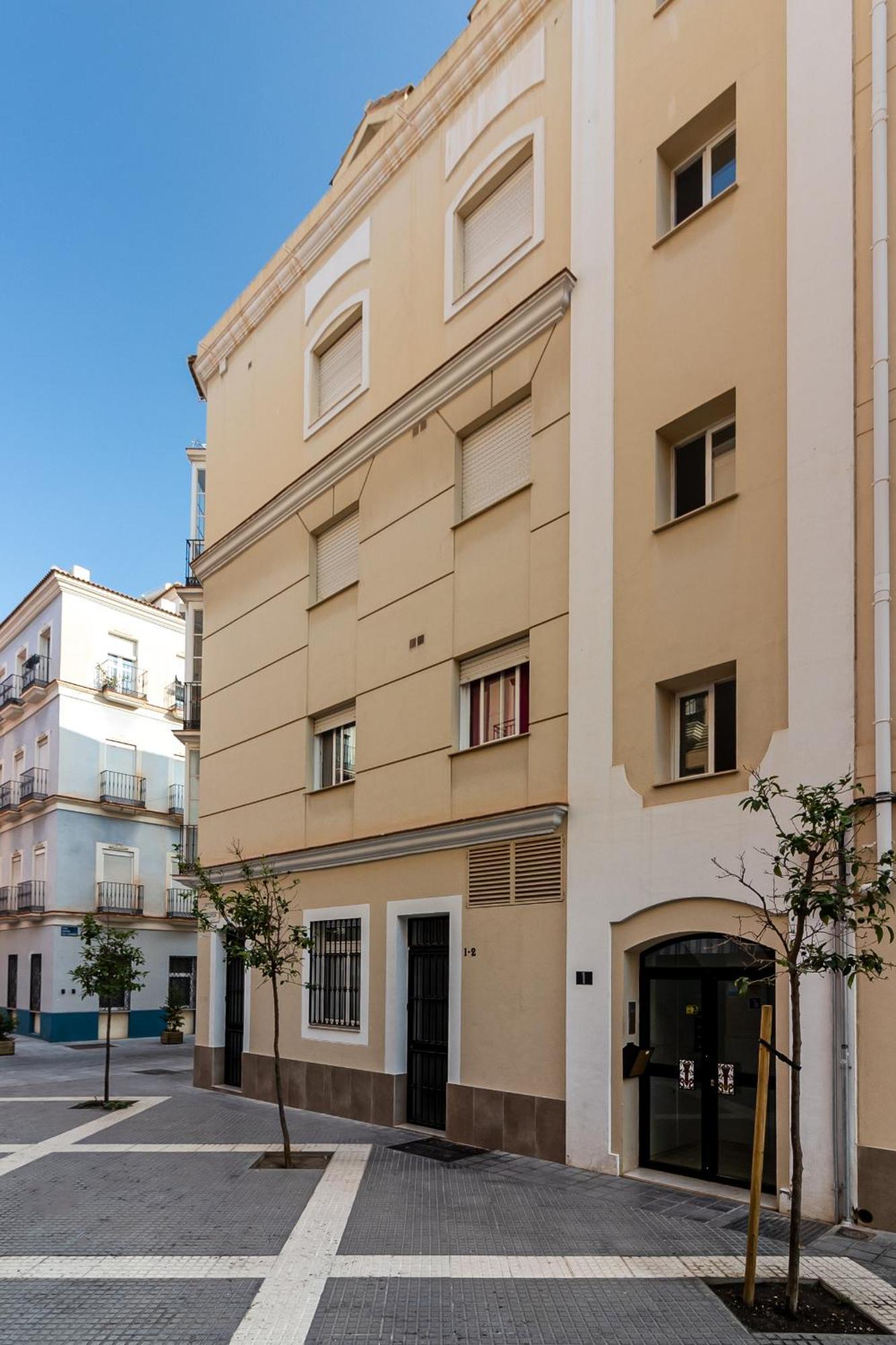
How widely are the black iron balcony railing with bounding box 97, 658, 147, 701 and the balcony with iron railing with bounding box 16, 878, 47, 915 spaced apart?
5.96 m

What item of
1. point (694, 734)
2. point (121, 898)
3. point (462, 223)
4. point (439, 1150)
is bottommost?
point (439, 1150)

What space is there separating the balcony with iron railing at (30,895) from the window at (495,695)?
22179 mm

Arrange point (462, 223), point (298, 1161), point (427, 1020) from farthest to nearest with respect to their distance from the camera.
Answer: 1. point (462, 223)
2. point (427, 1020)
3. point (298, 1161)

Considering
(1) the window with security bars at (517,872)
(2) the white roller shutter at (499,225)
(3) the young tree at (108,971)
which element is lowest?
(3) the young tree at (108,971)

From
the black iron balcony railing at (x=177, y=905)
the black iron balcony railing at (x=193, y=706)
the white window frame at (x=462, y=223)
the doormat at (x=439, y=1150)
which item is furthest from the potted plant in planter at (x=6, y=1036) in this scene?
the white window frame at (x=462, y=223)

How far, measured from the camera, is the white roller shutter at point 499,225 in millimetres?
13211

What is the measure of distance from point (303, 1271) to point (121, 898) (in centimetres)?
2612

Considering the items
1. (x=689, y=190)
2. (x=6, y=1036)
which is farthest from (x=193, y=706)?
(x=689, y=190)

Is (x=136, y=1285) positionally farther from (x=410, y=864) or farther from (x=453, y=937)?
(x=410, y=864)

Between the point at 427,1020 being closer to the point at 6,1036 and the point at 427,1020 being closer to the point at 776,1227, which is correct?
the point at 776,1227

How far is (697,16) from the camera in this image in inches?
433

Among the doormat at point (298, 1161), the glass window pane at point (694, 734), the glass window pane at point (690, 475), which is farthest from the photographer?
the doormat at point (298, 1161)

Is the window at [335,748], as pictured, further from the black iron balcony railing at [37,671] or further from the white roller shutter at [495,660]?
the black iron balcony railing at [37,671]

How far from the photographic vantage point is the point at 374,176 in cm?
1597
